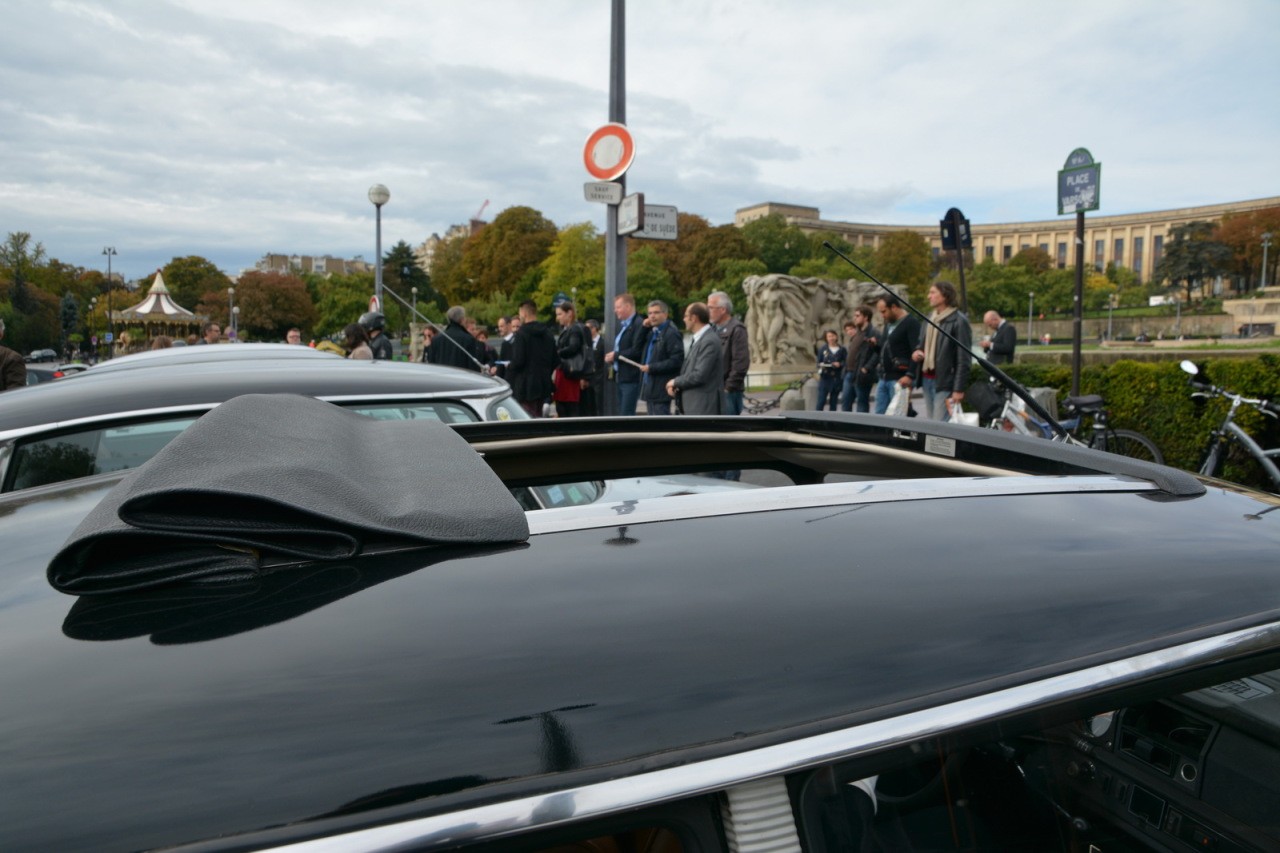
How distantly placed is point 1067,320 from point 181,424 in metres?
92.2

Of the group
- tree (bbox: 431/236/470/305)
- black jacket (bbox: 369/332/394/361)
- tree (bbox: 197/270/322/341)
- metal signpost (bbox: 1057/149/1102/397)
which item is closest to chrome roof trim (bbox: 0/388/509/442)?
metal signpost (bbox: 1057/149/1102/397)

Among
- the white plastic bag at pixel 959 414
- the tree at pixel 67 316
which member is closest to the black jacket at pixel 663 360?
the white plastic bag at pixel 959 414

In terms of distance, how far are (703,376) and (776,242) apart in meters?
83.0

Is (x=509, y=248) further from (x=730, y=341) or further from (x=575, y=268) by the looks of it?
(x=730, y=341)

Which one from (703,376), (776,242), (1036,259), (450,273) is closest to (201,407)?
(703,376)

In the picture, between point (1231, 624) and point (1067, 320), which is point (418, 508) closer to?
point (1231, 624)

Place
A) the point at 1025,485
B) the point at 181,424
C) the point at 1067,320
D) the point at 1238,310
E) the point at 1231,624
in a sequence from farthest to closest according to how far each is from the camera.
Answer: the point at 1067,320 → the point at 1238,310 → the point at 181,424 → the point at 1025,485 → the point at 1231,624

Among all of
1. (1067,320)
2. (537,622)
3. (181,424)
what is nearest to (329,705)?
(537,622)

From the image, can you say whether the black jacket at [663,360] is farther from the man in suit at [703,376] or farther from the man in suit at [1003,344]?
the man in suit at [1003,344]

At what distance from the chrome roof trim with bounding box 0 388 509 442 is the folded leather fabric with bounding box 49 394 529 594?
1.68 meters

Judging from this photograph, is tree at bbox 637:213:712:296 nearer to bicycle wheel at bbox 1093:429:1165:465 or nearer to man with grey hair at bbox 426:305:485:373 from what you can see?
man with grey hair at bbox 426:305:485:373

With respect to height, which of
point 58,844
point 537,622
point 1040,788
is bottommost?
point 1040,788

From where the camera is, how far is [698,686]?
39.3 inches

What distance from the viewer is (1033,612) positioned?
115 cm
